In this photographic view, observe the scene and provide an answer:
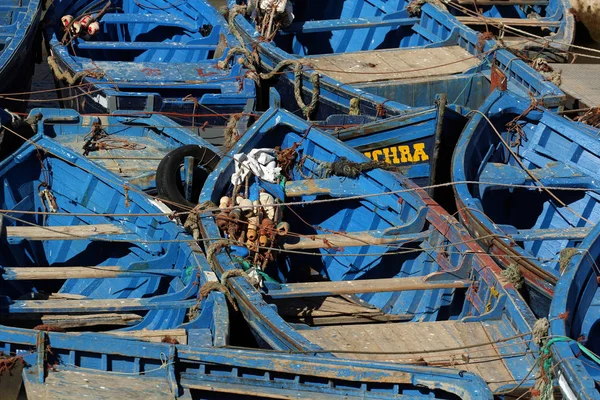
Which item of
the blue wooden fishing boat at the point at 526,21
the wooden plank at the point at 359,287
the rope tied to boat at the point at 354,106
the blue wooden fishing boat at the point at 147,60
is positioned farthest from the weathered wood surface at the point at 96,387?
the blue wooden fishing boat at the point at 526,21

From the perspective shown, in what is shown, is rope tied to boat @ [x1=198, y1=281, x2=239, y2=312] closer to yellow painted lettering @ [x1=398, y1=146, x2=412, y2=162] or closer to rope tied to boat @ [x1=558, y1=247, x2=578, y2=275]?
rope tied to boat @ [x1=558, y1=247, x2=578, y2=275]

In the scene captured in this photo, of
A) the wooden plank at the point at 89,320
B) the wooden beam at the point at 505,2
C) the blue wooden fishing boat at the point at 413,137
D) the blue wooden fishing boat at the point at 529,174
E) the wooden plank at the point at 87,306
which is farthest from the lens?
the wooden beam at the point at 505,2

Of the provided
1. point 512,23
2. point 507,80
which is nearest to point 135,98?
point 507,80

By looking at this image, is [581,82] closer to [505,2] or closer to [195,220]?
[505,2]

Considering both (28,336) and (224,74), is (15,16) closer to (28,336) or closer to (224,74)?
(224,74)

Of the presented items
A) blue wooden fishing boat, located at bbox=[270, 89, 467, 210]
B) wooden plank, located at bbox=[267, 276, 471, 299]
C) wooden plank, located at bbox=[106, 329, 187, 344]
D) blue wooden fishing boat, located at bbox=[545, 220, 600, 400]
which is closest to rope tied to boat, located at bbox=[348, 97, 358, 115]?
blue wooden fishing boat, located at bbox=[270, 89, 467, 210]

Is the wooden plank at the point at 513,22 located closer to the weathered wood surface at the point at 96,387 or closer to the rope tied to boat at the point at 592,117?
the rope tied to boat at the point at 592,117
